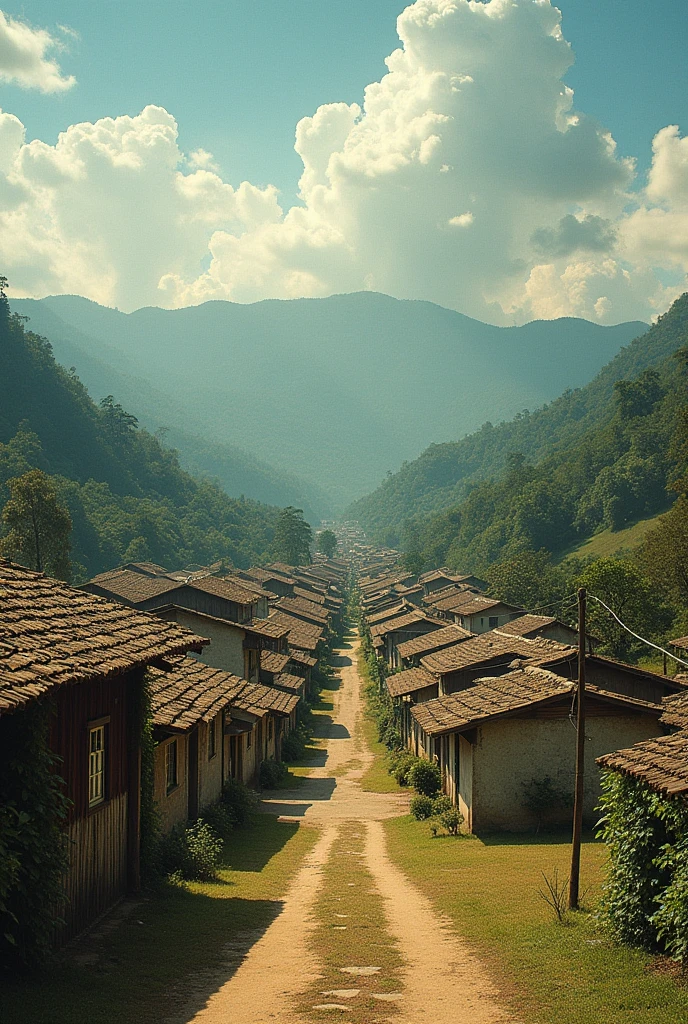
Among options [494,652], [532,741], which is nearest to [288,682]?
[494,652]

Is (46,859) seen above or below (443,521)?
below

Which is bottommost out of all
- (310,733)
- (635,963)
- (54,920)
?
(310,733)

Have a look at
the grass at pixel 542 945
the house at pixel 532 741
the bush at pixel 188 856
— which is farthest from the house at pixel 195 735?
the house at pixel 532 741

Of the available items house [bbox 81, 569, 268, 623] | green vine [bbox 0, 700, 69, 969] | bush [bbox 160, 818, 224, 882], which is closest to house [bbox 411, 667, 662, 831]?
bush [bbox 160, 818, 224, 882]

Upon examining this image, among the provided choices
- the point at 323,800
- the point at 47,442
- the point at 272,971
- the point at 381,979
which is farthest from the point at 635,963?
the point at 47,442

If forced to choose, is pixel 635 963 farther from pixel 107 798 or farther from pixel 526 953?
pixel 107 798

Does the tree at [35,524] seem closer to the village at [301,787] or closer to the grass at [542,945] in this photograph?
the village at [301,787]
